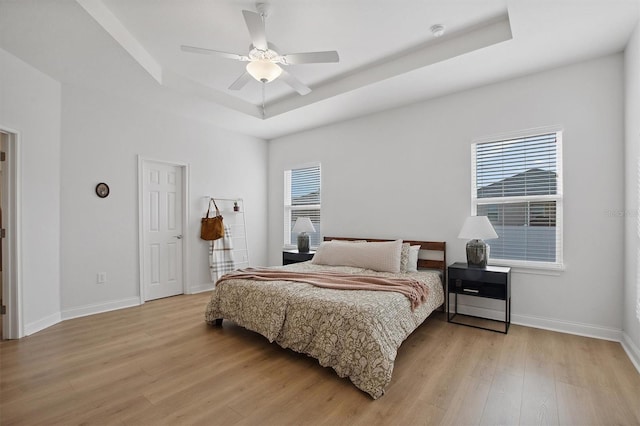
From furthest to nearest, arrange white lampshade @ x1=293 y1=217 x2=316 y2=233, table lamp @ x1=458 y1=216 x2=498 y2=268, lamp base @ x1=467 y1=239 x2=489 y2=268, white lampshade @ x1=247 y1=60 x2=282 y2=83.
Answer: white lampshade @ x1=293 y1=217 x2=316 y2=233, lamp base @ x1=467 y1=239 x2=489 y2=268, table lamp @ x1=458 y1=216 x2=498 y2=268, white lampshade @ x1=247 y1=60 x2=282 y2=83

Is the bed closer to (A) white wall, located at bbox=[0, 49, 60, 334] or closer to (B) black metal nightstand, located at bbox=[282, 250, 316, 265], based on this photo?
(B) black metal nightstand, located at bbox=[282, 250, 316, 265]

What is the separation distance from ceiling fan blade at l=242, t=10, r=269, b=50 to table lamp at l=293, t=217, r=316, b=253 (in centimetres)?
296

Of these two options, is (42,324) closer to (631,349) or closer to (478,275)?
(478,275)

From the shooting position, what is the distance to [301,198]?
563 centimetres

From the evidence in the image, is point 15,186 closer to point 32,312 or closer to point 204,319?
point 32,312

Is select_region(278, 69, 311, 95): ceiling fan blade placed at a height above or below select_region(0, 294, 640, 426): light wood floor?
above

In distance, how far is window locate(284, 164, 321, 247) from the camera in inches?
212

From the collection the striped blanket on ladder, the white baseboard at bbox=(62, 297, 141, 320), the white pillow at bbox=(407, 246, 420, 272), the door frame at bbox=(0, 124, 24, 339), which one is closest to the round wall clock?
the door frame at bbox=(0, 124, 24, 339)

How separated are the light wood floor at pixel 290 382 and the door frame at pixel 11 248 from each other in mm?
196

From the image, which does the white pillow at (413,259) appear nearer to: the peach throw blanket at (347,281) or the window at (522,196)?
the peach throw blanket at (347,281)

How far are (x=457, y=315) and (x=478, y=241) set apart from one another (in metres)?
0.98

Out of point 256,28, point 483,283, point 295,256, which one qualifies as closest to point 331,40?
point 256,28

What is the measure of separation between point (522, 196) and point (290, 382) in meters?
3.08

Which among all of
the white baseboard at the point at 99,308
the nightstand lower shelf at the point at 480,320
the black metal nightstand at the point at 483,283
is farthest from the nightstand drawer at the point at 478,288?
the white baseboard at the point at 99,308
